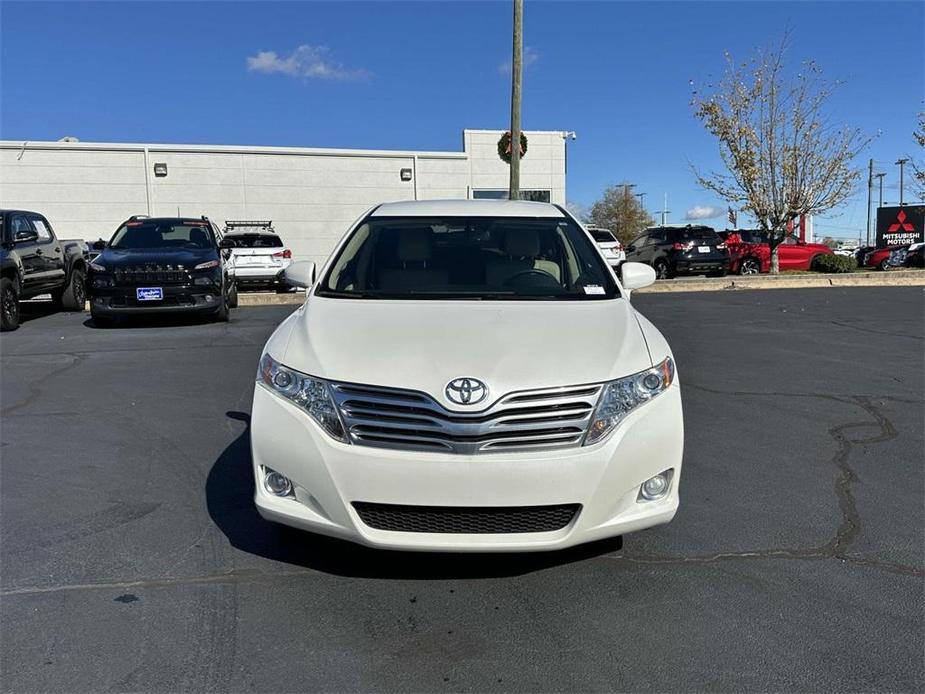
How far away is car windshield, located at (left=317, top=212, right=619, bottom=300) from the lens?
3.99 m

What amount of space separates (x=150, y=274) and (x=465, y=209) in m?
7.25

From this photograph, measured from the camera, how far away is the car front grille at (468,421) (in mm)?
2795

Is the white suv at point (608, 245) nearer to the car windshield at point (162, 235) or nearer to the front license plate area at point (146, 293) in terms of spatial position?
the car windshield at point (162, 235)

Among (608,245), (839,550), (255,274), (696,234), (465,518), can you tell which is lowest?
(839,550)

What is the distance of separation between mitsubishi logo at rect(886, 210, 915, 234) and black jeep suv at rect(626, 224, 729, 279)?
16.8 m

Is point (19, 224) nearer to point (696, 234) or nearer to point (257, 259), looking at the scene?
point (257, 259)

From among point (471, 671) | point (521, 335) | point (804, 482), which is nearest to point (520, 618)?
point (471, 671)

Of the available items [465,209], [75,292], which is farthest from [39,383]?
[75,292]

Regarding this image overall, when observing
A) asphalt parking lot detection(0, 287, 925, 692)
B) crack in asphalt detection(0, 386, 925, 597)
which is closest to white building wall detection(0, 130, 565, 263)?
asphalt parking lot detection(0, 287, 925, 692)

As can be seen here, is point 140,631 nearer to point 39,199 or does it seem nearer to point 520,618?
point 520,618

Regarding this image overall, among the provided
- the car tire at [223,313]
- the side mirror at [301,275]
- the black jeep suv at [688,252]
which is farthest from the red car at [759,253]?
the side mirror at [301,275]

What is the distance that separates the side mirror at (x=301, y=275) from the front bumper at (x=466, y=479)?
1425 mm

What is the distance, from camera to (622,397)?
295 cm

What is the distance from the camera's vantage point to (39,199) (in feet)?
81.4
